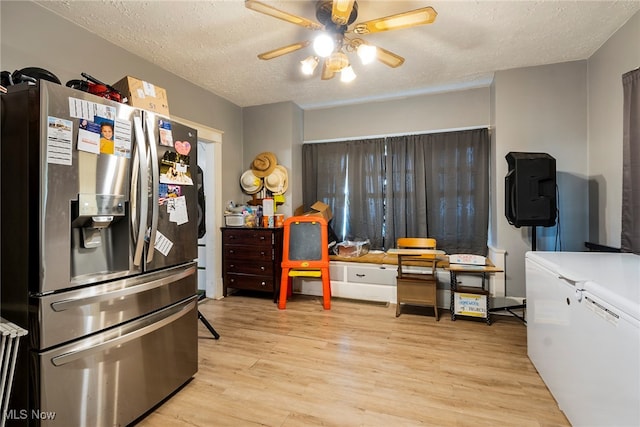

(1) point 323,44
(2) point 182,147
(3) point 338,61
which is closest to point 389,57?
(3) point 338,61

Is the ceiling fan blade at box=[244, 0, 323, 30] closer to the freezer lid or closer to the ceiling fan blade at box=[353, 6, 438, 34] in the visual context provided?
the ceiling fan blade at box=[353, 6, 438, 34]

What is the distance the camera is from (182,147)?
1821 mm

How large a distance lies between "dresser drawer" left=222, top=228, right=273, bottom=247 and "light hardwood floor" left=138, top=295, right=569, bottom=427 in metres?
0.90

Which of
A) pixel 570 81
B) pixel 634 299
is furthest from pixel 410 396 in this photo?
pixel 570 81

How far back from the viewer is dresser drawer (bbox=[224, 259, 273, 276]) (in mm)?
3475

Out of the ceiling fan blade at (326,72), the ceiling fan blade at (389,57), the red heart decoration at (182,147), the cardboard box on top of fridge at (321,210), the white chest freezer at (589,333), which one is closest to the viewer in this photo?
the white chest freezer at (589,333)

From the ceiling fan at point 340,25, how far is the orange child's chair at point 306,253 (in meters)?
1.74

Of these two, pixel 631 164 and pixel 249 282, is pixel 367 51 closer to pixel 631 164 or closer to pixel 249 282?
pixel 631 164

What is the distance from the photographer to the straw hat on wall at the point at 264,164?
12.8ft

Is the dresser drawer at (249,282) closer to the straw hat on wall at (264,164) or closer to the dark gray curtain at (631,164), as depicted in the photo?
the straw hat on wall at (264,164)

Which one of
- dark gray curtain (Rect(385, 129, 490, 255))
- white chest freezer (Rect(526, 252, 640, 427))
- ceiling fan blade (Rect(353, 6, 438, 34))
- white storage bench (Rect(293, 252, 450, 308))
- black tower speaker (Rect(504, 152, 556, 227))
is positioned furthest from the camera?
dark gray curtain (Rect(385, 129, 490, 255))

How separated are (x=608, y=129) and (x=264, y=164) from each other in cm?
365
